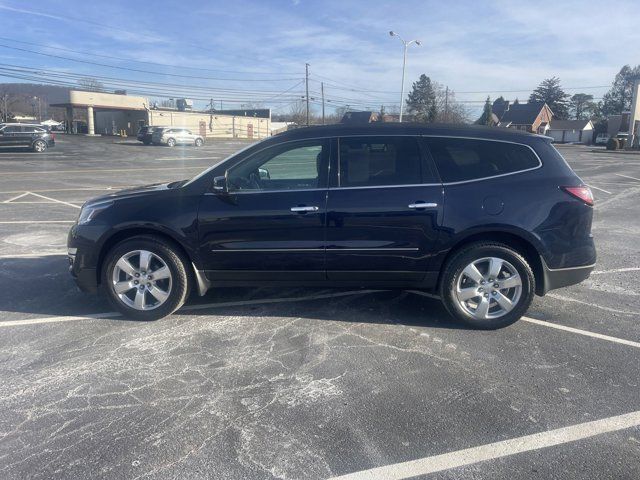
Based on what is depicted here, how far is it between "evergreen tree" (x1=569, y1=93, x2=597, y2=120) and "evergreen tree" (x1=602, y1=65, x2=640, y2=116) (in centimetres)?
287

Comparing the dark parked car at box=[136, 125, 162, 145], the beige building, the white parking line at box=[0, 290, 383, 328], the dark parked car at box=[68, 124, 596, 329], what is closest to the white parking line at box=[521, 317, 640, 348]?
the dark parked car at box=[68, 124, 596, 329]

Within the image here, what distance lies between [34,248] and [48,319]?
9.98 feet

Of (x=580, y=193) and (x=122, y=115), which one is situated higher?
(x=122, y=115)

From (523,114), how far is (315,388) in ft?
308

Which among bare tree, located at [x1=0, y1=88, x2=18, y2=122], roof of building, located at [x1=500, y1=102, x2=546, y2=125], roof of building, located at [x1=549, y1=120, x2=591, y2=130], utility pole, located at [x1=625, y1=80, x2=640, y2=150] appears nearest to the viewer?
utility pole, located at [x1=625, y1=80, x2=640, y2=150]

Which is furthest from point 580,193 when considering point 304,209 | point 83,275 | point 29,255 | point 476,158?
point 29,255

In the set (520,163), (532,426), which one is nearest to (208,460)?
(532,426)

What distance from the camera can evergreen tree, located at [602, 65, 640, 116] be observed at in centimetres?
10072

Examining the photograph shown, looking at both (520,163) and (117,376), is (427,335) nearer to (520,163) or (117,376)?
(520,163)

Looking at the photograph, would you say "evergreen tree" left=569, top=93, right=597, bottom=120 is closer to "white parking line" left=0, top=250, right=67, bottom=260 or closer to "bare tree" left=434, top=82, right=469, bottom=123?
"bare tree" left=434, top=82, right=469, bottom=123

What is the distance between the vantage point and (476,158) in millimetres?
4512

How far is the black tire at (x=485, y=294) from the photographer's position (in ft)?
14.4

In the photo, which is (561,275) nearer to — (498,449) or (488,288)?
(488,288)

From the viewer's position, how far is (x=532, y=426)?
308 centimetres
